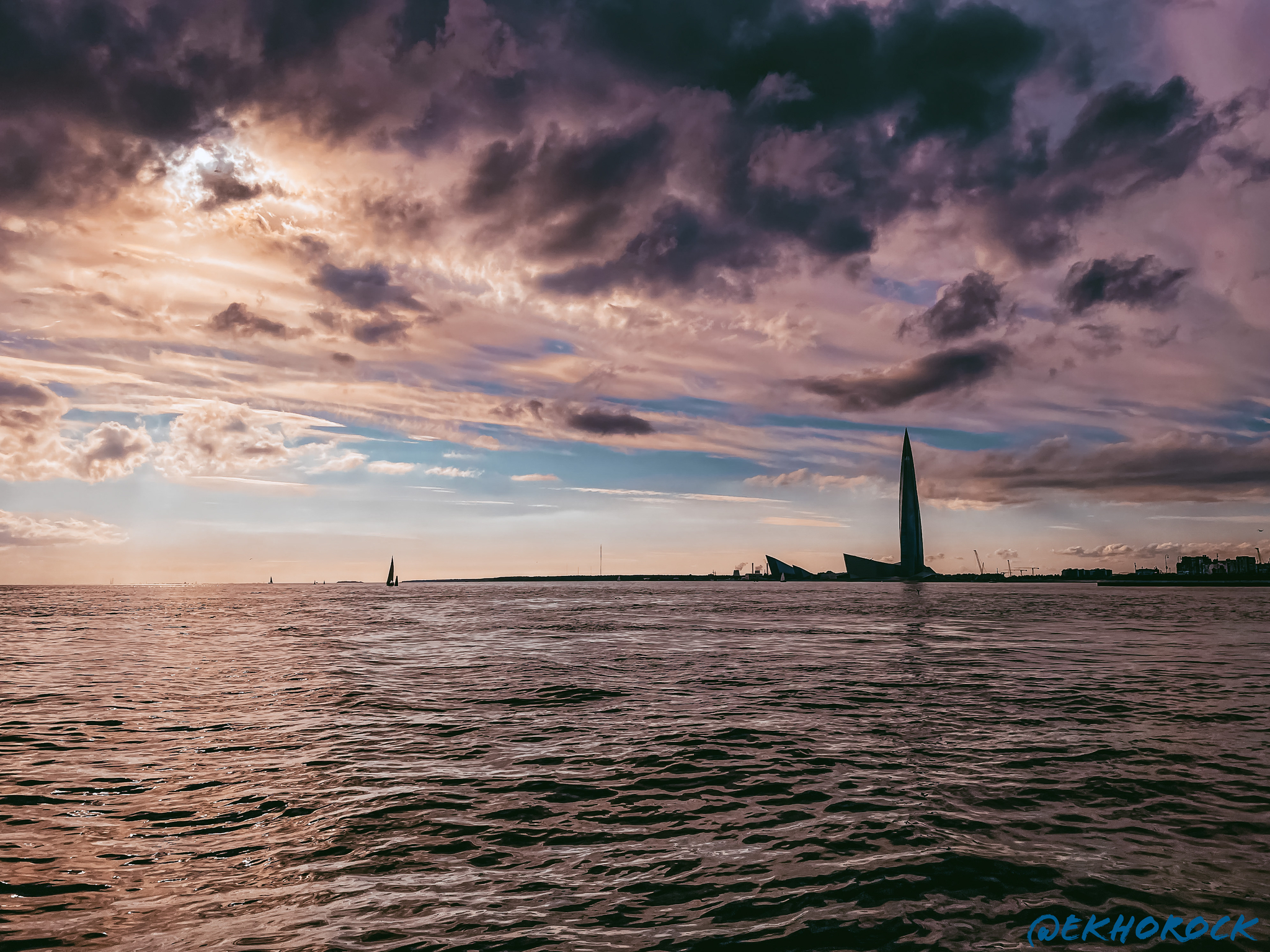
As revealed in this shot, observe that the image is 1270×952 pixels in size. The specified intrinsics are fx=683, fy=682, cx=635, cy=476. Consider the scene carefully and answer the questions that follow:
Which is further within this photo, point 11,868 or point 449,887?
point 11,868

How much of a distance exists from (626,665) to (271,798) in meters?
25.1

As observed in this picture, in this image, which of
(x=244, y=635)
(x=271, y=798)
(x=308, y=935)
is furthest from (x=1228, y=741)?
(x=244, y=635)

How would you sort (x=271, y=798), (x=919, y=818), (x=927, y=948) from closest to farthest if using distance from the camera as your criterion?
(x=927, y=948), (x=919, y=818), (x=271, y=798)

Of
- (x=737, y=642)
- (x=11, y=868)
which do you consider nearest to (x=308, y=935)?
(x=11, y=868)

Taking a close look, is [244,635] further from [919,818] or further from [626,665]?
[919,818]

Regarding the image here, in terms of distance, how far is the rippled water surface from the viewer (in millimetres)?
9156

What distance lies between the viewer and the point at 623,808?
13.7 meters

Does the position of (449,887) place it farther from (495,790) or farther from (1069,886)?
(1069,886)

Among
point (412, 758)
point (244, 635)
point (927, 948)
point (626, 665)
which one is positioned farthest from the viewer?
point (244, 635)

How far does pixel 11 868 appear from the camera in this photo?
10.9m

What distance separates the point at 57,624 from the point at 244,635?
33096 millimetres

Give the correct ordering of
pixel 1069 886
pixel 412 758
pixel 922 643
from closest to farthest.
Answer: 1. pixel 1069 886
2. pixel 412 758
3. pixel 922 643

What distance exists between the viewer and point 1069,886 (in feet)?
32.8

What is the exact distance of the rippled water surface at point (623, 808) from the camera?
916 cm
